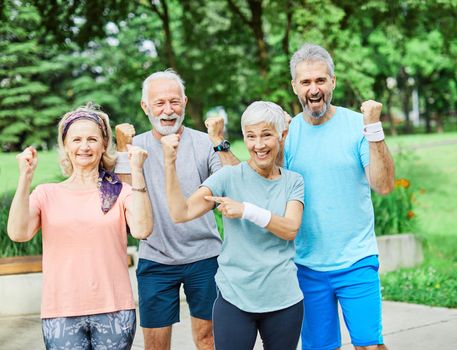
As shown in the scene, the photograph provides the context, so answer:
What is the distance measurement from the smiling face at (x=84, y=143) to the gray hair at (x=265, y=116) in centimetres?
64

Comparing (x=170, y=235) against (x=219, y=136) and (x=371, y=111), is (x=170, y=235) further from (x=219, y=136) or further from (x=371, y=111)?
(x=371, y=111)

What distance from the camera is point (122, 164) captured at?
3707 millimetres

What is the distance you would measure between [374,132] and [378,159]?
0.12 metres

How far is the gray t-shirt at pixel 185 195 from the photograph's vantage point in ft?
13.6

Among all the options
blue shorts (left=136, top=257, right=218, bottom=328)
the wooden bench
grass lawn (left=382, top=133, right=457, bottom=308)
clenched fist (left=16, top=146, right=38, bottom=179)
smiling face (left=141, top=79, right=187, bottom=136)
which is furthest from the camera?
grass lawn (left=382, top=133, right=457, bottom=308)

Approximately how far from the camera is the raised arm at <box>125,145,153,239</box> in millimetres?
3365

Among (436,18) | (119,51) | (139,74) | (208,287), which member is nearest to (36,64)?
(119,51)

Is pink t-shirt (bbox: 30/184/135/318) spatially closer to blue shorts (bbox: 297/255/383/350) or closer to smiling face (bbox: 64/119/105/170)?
smiling face (bbox: 64/119/105/170)

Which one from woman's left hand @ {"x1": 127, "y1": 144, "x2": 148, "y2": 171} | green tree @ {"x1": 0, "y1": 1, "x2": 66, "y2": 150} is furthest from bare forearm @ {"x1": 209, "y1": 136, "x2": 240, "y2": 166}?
green tree @ {"x1": 0, "y1": 1, "x2": 66, "y2": 150}

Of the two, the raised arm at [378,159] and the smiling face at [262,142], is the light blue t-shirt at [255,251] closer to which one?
the smiling face at [262,142]

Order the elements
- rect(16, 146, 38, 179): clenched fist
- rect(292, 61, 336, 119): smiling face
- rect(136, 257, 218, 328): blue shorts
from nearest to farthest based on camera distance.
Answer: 1. rect(16, 146, 38, 179): clenched fist
2. rect(292, 61, 336, 119): smiling face
3. rect(136, 257, 218, 328): blue shorts

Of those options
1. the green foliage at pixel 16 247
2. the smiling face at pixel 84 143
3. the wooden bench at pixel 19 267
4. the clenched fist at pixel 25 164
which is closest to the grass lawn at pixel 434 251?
the wooden bench at pixel 19 267

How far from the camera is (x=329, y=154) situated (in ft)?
12.2

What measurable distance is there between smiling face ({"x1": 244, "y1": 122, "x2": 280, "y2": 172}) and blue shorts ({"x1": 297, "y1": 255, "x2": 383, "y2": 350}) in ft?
2.16
